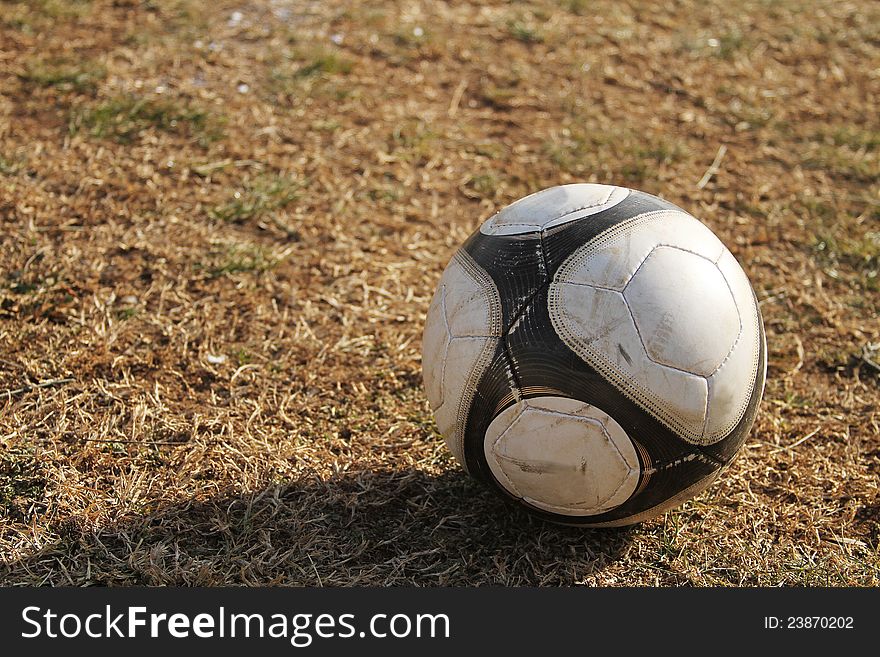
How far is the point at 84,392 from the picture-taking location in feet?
13.9

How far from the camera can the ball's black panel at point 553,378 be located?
3.11 m

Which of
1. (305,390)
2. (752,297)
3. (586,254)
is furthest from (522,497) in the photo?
(305,390)

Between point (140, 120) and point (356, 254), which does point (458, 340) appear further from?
point (140, 120)

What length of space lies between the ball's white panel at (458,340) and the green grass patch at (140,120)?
10.2 ft

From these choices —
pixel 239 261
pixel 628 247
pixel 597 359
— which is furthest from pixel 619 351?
pixel 239 261

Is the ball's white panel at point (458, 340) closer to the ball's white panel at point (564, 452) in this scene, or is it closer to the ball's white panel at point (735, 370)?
the ball's white panel at point (564, 452)

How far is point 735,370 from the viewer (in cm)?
323

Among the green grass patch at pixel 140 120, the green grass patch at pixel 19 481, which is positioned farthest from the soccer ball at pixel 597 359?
the green grass patch at pixel 140 120

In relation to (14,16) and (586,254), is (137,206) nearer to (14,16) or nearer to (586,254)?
(14,16)

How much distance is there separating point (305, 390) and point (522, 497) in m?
1.40

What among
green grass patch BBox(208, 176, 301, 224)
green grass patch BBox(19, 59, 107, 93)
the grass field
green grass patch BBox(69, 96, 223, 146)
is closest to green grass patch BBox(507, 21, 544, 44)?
the grass field

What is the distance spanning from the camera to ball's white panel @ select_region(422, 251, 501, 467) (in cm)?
325

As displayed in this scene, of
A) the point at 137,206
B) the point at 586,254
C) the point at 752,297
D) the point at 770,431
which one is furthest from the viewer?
the point at 137,206

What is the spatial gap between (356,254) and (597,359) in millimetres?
2451
